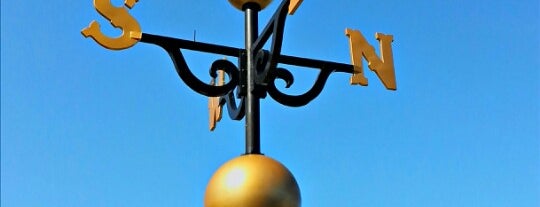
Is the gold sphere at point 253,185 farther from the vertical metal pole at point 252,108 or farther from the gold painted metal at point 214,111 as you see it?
the gold painted metal at point 214,111

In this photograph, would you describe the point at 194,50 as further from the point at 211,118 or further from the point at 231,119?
the point at 211,118

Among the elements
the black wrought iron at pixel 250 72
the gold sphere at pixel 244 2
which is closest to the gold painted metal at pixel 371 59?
the black wrought iron at pixel 250 72

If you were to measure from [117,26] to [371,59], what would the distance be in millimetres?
1164

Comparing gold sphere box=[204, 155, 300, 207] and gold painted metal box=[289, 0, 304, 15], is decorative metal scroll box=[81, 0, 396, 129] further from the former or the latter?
gold sphere box=[204, 155, 300, 207]

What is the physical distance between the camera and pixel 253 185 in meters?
2.45

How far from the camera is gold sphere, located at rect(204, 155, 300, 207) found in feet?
8.02

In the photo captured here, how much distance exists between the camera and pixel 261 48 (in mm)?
2801

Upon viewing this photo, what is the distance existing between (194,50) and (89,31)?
16.3 inches

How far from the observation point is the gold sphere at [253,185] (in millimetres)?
2445

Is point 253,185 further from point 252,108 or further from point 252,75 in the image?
point 252,75

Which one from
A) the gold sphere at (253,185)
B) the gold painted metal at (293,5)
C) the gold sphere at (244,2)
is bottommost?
the gold sphere at (253,185)

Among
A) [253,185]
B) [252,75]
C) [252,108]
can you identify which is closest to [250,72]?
[252,75]

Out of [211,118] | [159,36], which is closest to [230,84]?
[159,36]

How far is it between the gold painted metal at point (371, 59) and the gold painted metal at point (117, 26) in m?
0.99
